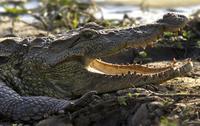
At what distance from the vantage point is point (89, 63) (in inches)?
241

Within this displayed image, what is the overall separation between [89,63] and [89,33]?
0.31 m

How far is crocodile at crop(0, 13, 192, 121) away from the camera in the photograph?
585cm

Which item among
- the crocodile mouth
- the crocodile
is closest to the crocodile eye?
the crocodile

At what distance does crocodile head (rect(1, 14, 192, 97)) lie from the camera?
5883 millimetres

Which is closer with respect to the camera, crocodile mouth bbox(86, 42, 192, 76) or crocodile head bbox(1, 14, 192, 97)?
crocodile head bbox(1, 14, 192, 97)

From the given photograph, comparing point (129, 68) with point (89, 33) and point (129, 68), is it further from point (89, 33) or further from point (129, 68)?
point (89, 33)

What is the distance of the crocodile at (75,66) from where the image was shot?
5848mm

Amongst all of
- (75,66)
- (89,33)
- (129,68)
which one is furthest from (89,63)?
(129,68)

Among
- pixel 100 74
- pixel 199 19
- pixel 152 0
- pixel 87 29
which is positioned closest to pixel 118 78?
pixel 100 74

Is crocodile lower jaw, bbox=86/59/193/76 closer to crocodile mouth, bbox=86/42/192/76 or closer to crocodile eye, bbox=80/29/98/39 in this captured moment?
Answer: crocodile mouth, bbox=86/42/192/76

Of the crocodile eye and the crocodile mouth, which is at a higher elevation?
the crocodile eye

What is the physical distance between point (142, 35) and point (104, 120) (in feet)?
3.78

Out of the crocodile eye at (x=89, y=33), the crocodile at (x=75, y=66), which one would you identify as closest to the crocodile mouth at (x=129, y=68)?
the crocodile at (x=75, y=66)

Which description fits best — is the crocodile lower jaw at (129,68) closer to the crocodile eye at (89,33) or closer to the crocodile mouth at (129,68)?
the crocodile mouth at (129,68)
